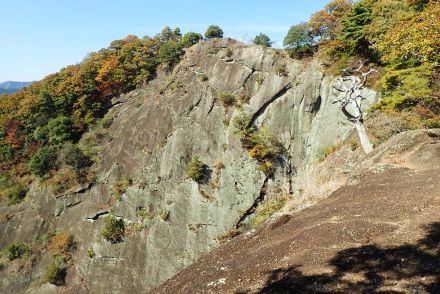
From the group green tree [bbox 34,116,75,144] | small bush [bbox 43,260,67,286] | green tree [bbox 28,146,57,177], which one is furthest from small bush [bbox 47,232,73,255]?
green tree [bbox 34,116,75,144]

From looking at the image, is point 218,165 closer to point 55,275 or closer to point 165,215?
point 165,215

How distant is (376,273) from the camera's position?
6.40 meters

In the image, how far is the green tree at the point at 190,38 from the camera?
127 ft

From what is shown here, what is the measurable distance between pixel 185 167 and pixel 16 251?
18.0m

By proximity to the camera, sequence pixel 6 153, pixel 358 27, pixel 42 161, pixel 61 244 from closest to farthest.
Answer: pixel 358 27
pixel 61 244
pixel 42 161
pixel 6 153

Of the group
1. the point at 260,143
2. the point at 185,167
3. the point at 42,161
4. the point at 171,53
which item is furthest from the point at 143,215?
the point at 171,53

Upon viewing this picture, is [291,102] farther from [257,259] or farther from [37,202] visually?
[37,202]

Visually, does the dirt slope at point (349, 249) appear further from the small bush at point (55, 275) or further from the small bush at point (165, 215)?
the small bush at point (55, 275)

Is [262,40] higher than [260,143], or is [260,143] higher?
[262,40]

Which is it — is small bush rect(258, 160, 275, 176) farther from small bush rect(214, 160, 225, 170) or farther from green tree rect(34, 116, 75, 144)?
green tree rect(34, 116, 75, 144)

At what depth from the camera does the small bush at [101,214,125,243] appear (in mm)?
30219

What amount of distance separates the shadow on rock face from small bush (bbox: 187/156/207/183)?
2193cm

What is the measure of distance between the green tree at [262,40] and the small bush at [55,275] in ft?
93.5

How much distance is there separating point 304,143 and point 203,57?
46.6ft
